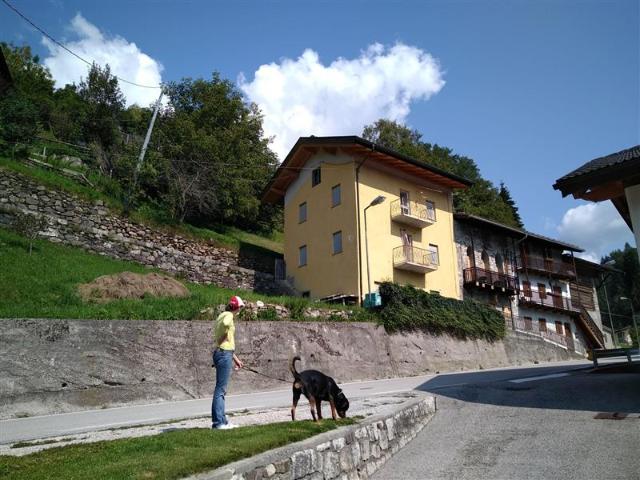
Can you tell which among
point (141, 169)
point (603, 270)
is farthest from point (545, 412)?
point (603, 270)

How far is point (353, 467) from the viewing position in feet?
21.2

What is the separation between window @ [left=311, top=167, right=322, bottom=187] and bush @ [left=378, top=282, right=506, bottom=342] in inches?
380

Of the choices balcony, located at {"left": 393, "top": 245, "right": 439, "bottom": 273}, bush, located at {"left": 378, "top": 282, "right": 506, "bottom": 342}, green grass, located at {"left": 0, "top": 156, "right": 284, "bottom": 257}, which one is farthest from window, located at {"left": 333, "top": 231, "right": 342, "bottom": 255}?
green grass, located at {"left": 0, "top": 156, "right": 284, "bottom": 257}

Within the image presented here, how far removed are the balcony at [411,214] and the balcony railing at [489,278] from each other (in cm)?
504

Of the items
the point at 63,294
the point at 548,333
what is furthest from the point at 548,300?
the point at 63,294

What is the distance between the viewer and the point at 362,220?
2847 cm

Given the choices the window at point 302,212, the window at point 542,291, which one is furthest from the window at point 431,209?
the window at point 542,291

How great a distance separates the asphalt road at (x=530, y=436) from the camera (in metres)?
6.64

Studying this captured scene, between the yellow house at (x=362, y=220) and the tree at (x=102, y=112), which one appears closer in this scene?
the yellow house at (x=362, y=220)

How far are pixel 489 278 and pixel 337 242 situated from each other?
1297 centimetres

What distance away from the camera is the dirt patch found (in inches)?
724

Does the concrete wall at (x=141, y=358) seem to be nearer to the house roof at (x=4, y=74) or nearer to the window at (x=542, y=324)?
the house roof at (x=4, y=74)

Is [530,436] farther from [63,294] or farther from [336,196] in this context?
[336,196]

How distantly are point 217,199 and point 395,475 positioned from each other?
30161 millimetres
